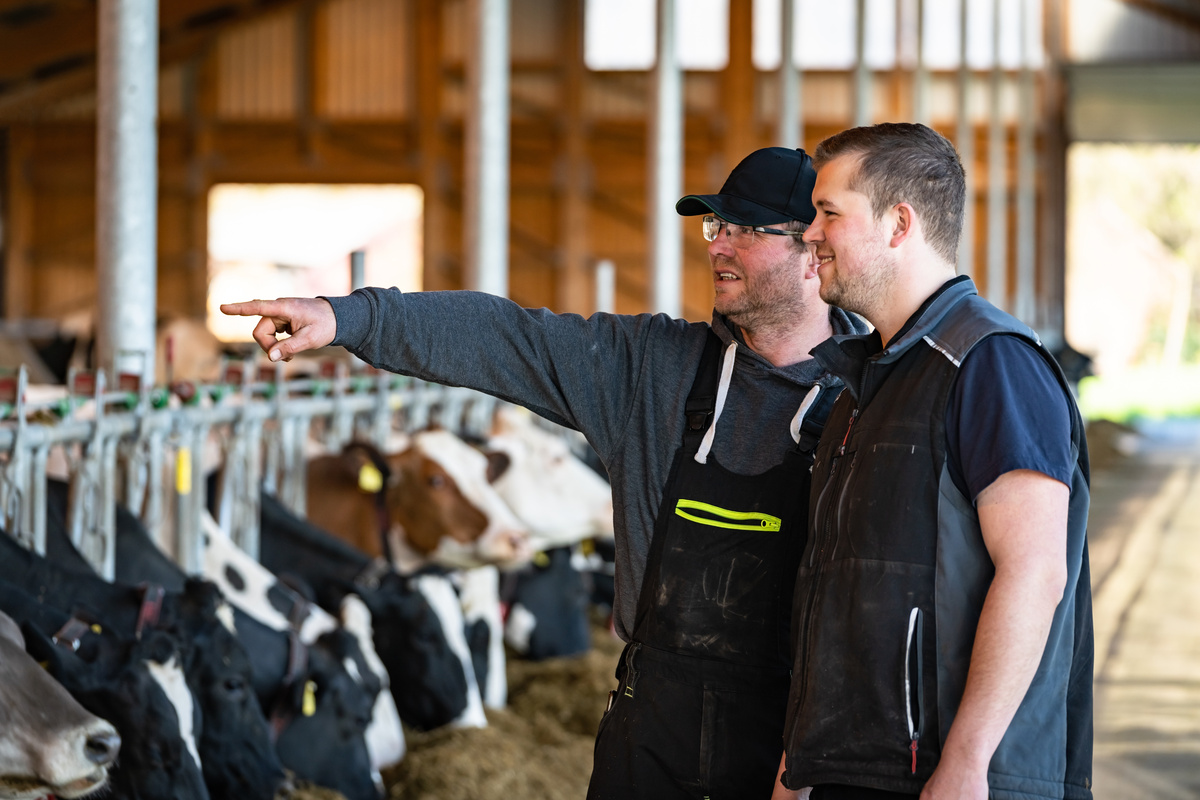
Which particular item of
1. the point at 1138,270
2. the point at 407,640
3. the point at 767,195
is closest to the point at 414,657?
the point at 407,640

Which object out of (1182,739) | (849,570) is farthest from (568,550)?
(849,570)

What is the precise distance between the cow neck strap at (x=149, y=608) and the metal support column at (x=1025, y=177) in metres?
22.0

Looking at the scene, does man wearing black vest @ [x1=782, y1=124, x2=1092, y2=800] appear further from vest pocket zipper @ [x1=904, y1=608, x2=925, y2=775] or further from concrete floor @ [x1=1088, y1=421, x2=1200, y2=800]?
concrete floor @ [x1=1088, y1=421, x2=1200, y2=800]

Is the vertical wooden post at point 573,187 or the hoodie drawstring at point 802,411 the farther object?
the vertical wooden post at point 573,187

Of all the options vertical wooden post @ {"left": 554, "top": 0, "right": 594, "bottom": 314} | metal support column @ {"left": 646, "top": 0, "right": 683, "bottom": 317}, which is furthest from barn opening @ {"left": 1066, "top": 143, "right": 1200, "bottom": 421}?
metal support column @ {"left": 646, "top": 0, "right": 683, "bottom": 317}

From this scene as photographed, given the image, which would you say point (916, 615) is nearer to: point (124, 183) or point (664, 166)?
point (124, 183)

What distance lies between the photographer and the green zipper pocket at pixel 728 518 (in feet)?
7.93

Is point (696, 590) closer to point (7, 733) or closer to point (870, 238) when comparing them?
point (870, 238)

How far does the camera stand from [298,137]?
21.6 meters

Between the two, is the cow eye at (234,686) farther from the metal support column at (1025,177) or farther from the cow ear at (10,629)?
the metal support column at (1025,177)

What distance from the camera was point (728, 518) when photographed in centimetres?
243

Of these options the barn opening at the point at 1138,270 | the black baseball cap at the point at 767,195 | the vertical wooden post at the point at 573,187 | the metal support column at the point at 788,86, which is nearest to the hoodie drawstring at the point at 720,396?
the black baseball cap at the point at 767,195

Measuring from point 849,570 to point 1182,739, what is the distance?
182 inches

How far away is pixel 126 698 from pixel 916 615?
2.07m
